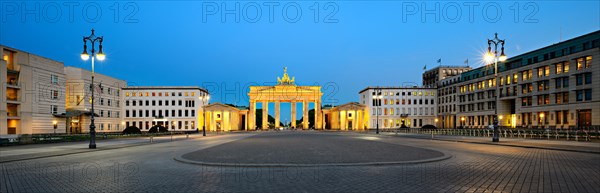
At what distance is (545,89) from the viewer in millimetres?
72625

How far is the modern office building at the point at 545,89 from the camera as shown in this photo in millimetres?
61969

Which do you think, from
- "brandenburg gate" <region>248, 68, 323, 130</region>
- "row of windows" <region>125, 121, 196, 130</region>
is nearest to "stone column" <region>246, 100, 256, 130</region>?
"brandenburg gate" <region>248, 68, 323, 130</region>

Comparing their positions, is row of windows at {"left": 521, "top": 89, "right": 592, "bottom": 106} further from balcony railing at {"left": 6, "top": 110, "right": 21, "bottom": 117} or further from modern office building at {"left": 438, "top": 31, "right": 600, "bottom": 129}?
balcony railing at {"left": 6, "top": 110, "right": 21, "bottom": 117}

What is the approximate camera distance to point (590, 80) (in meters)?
61.7

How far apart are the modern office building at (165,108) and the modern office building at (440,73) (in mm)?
88626

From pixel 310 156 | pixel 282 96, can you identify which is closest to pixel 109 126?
pixel 282 96

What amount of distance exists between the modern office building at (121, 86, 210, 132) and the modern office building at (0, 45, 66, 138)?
156 feet

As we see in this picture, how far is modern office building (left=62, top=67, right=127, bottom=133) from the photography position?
254 feet

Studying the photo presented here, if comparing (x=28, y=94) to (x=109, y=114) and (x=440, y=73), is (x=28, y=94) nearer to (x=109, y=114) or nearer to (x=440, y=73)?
(x=109, y=114)

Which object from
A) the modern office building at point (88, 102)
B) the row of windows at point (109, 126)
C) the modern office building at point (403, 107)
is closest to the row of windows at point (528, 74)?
the modern office building at point (403, 107)

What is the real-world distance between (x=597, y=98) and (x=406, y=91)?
216ft

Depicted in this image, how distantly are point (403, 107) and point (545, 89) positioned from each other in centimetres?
5340

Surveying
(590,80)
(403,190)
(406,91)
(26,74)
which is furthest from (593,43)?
(26,74)

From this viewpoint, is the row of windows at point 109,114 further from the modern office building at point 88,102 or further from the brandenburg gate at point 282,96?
the brandenburg gate at point 282,96
